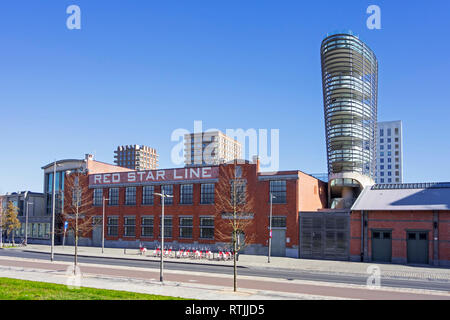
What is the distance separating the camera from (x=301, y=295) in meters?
21.2

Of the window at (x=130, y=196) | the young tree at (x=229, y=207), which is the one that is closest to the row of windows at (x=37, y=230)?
the window at (x=130, y=196)

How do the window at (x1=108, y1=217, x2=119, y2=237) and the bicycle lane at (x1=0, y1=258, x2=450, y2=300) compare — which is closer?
the bicycle lane at (x1=0, y1=258, x2=450, y2=300)

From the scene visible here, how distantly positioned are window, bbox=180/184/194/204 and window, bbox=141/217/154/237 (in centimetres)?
579

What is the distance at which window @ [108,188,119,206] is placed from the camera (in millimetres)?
61344

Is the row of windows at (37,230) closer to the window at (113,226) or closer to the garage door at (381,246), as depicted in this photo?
the window at (113,226)

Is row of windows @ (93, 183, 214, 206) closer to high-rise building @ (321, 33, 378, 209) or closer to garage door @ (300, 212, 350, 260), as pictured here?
garage door @ (300, 212, 350, 260)

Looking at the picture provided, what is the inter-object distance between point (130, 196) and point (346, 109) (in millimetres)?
34893

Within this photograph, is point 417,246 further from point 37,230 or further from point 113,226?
point 37,230

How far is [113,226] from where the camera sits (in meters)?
61.1

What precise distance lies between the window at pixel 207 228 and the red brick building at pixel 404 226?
58.5ft

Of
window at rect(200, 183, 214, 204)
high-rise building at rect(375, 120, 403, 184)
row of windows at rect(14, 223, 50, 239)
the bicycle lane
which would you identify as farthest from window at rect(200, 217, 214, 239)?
high-rise building at rect(375, 120, 403, 184)

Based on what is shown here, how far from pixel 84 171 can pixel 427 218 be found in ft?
162

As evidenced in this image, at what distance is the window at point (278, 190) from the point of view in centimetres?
4894
